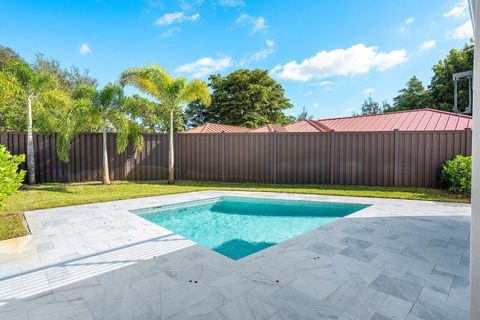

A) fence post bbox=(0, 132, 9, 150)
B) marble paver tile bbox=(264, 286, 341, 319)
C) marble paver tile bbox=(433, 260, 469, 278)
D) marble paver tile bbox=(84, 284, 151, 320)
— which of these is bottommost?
marble paver tile bbox=(433, 260, 469, 278)

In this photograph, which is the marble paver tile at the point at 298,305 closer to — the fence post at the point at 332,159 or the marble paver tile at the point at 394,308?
the marble paver tile at the point at 394,308

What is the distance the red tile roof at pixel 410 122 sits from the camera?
1059 cm

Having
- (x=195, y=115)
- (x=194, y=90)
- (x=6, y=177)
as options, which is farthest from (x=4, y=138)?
(x=195, y=115)

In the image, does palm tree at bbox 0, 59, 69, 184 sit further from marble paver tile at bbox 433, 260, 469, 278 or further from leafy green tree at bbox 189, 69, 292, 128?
leafy green tree at bbox 189, 69, 292, 128

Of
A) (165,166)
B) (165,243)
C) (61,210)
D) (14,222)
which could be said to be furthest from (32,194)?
(165,243)

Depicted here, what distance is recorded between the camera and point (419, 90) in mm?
23406

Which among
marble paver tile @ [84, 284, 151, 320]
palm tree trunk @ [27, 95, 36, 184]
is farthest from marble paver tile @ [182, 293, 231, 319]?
palm tree trunk @ [27, 95, 36, 184]

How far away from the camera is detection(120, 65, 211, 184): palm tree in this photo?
9325 mm

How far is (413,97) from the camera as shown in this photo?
73.5 ft

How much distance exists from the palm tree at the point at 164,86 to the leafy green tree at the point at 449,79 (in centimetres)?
1908

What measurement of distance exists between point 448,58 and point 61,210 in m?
25.6

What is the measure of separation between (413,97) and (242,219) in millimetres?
22973

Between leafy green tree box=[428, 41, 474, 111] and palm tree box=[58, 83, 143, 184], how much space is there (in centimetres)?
2158

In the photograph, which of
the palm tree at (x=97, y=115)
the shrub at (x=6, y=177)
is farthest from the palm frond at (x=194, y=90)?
the shrub at (x=6, y=177)
